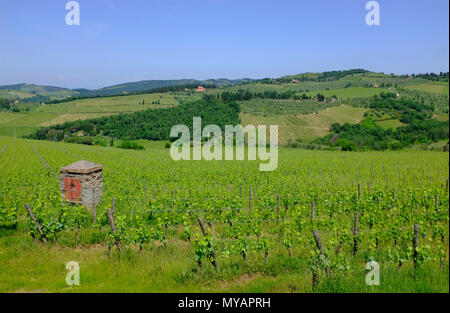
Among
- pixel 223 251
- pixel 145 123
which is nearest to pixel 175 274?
pixel 223 251

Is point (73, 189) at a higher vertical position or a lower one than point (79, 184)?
lower

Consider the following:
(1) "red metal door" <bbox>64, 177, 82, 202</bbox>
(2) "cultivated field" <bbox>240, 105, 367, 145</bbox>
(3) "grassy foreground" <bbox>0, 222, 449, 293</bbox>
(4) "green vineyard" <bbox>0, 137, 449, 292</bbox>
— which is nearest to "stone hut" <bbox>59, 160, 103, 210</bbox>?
(1) "red metal door" <bbox>64, 177, 82, 202</bbox>

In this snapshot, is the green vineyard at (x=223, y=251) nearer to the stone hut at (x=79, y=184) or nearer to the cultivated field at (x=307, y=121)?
the stone hut at (x=79, y=184)

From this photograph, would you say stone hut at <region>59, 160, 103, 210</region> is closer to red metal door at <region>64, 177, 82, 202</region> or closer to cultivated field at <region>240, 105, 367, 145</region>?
→ red metal door at <region>64, 177, 82, 202</region>

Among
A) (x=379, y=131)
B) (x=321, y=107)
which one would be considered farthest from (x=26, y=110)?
(x=379, y=131)

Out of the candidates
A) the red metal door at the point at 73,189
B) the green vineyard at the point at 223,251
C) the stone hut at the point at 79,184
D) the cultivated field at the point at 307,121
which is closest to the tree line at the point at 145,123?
the cultivated field at the point at 307,121

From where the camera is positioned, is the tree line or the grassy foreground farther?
the tree line

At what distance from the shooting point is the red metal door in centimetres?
1430

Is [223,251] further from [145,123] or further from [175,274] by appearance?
[145,123]

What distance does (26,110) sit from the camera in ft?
400

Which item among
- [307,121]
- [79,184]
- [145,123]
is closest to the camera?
[79,184]

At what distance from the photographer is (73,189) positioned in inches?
566

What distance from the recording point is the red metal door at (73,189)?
46.9 ft

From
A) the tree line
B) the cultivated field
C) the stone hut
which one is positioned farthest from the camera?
the tree line
